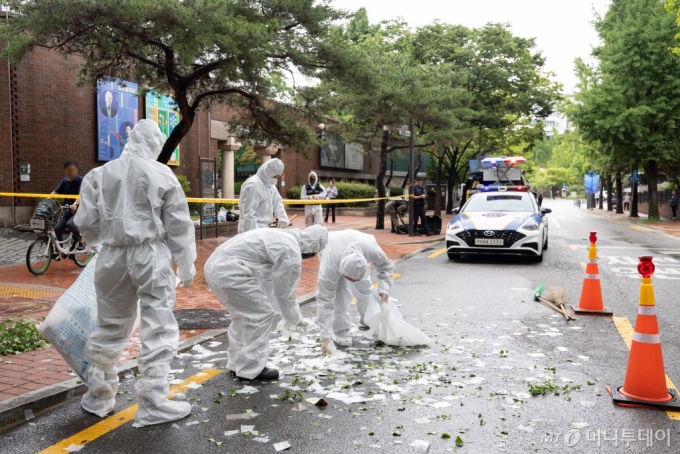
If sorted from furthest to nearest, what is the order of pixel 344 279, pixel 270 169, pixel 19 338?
pixel 270 169
pixel 344 279
pixel 19 338

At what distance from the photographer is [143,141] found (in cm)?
413

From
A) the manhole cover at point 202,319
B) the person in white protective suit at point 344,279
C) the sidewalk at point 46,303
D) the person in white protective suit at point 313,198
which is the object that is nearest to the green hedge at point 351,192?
the person in white protective suit at point 313,198

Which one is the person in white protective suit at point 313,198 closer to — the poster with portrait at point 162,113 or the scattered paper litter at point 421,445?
the poster with portrait at point 162,113

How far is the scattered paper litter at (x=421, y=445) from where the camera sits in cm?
355

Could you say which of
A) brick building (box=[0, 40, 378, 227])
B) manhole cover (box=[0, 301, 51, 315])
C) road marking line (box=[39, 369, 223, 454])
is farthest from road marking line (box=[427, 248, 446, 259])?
road marking line (box=[39, 369, 223, 454])

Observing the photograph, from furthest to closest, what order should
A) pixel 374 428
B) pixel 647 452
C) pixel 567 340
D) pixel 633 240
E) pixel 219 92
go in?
pixel 633 240 → pixel 219 92 → pixel 567 340 → pixel 374 428 → pixel 647 452

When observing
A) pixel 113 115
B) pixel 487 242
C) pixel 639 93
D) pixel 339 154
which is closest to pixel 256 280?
pixel 487 242

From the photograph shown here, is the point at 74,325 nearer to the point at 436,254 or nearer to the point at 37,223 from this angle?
the point at 37,223

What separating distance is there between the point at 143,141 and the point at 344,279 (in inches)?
98.1

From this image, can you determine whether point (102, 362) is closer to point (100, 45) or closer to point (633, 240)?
point (100, 45)

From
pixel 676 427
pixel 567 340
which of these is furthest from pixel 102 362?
pixel 567 340

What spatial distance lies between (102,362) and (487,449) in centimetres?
249

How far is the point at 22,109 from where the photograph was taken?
1666cm

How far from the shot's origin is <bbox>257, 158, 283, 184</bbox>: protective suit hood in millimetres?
8508
